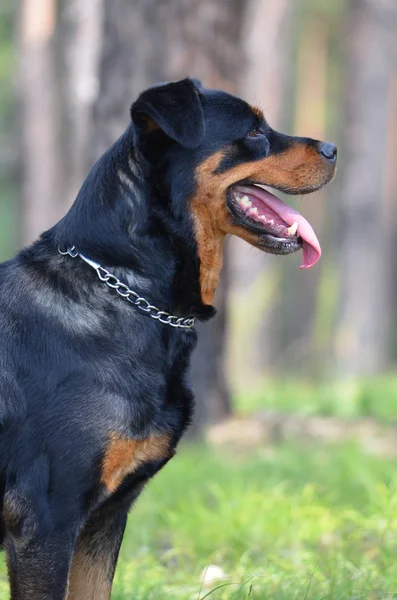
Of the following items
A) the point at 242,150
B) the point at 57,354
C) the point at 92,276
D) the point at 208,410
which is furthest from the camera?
the point at 208,410

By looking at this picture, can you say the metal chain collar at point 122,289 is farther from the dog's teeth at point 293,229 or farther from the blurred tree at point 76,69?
the blurred tree at point 76,69

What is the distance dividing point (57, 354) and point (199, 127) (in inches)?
45.4

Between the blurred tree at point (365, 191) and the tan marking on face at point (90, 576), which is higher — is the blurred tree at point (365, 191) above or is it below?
below

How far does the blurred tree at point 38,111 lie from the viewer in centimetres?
1800

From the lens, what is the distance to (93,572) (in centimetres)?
392

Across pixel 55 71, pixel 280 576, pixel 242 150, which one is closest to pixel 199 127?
pixel 242 150

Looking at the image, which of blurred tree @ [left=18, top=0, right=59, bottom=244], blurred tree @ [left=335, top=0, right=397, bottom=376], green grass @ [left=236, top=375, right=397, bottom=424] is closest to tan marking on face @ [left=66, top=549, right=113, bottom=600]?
green grass @ [left=236, top=375, right=397, bottom=424]

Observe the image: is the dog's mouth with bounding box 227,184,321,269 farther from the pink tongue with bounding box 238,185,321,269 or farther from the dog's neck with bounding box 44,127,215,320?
the dog's neck with bounding box 44,127,215,320

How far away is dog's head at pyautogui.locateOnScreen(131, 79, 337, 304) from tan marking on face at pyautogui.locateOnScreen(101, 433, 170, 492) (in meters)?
0.79

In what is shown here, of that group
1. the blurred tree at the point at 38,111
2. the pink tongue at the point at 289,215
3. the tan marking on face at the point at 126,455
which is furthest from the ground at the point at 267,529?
the blurred tree at the point at 38,111

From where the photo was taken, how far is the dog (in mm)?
3436

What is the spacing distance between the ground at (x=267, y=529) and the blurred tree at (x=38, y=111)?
11.1m

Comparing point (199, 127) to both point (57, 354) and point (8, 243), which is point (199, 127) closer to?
point (57, 354)

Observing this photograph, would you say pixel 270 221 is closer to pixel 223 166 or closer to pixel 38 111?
pixel 223 166
